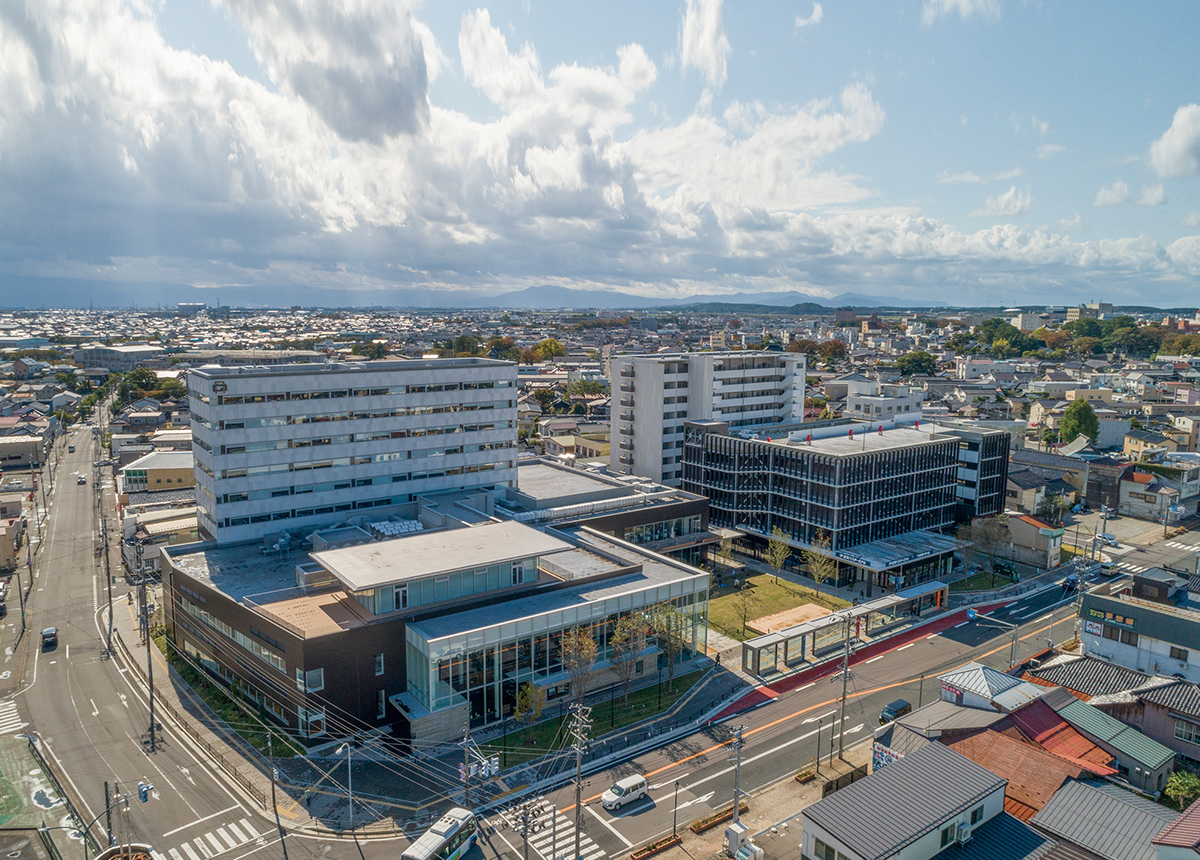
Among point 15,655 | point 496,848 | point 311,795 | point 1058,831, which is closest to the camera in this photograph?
point 1058,831

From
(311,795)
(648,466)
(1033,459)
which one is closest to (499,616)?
(311,795)

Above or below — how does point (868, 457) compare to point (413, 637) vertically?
above

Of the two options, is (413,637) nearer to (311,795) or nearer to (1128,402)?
(311,795)

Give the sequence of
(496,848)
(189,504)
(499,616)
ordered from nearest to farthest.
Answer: (496,848) < (499,616) < (189,504)

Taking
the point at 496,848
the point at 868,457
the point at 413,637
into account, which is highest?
the point at 868,457

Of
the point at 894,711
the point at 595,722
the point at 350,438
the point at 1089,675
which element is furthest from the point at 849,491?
the point at 350,438

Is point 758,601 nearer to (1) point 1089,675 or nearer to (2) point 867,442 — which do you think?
(2) point 867,442
